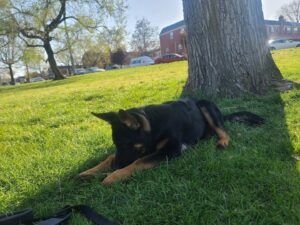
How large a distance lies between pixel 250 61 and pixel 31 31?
29875 millimetres

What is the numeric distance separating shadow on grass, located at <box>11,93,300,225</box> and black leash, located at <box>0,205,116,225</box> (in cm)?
10

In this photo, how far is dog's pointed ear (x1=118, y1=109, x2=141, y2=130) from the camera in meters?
3.12

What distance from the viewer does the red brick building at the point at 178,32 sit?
71750mm

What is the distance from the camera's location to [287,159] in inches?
129

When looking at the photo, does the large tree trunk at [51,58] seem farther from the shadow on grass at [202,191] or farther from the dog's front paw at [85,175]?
the dog's front paw at [85,175]

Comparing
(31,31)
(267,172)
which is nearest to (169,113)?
(267,172)

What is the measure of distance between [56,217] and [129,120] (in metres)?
1.16

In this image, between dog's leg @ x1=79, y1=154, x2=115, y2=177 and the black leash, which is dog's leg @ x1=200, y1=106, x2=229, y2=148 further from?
the black leash

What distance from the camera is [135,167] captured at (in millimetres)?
3139

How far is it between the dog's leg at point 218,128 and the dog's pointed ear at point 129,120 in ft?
3.71

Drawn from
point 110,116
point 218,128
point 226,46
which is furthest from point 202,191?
point 226,46

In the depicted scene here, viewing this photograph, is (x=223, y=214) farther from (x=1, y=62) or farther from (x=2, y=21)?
(x=1, y=62)

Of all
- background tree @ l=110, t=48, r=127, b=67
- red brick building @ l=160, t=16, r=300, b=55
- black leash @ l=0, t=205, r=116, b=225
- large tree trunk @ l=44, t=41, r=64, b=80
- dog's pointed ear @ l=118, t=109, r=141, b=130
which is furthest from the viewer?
red brick building @ l=160, t=16, r=300, b=55

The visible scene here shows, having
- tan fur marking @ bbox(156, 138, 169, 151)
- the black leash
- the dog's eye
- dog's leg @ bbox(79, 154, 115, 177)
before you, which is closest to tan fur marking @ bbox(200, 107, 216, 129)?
tan fur marking @ bbox(156, 138, 169, 151)
